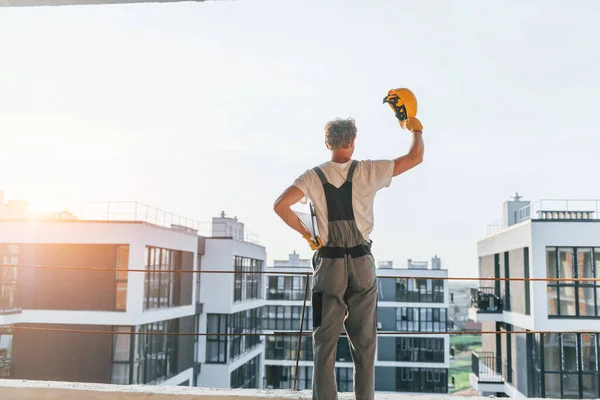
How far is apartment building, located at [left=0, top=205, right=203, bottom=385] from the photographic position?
1367 cm

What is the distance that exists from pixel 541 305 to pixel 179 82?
51.9 ft

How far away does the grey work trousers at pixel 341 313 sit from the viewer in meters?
1.77

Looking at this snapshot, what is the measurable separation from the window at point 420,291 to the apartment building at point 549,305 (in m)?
9.74

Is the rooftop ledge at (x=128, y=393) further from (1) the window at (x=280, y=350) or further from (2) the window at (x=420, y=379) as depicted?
(2) the window at (x=420, y=379)

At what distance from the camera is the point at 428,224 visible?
3616cm

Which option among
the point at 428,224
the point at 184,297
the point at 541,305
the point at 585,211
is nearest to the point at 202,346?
the point at 184,297

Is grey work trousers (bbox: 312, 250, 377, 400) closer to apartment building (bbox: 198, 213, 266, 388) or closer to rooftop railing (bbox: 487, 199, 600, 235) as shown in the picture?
rooftop railing (bbox: 487, 199, 600, 235)

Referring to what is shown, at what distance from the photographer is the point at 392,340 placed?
2709cm

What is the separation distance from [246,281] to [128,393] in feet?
62.9

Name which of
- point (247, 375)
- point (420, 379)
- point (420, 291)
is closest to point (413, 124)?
point (247, 375)

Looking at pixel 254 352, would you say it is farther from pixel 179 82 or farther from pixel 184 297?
pixel 179 82

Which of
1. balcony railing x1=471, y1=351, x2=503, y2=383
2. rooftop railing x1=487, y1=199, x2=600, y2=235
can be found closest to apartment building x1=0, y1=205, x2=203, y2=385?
balcony railing x1=471, y1=351, x2=503, y2=383

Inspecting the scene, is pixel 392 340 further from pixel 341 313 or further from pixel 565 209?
pixel 341 313

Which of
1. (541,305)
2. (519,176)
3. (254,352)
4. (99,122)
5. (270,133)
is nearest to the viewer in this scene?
(541,305)
